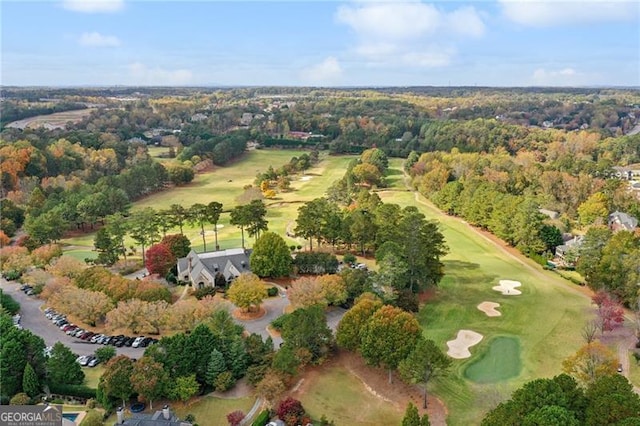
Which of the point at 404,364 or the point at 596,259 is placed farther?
the point at 596,259

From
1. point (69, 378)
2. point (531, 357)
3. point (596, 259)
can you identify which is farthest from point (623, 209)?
point (69, 378)

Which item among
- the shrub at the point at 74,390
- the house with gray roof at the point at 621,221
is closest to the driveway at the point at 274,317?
the shrub at the point at 74,390

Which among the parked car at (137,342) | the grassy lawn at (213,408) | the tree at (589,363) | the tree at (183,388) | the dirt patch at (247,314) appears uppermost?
the tree at (589,363)

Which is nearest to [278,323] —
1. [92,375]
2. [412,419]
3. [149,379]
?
[149,379]

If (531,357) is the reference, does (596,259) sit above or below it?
above

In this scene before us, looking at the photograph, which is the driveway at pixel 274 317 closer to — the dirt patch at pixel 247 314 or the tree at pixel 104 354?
the dirt patch at pixel 247 314

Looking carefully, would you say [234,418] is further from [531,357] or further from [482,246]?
[482,246]
